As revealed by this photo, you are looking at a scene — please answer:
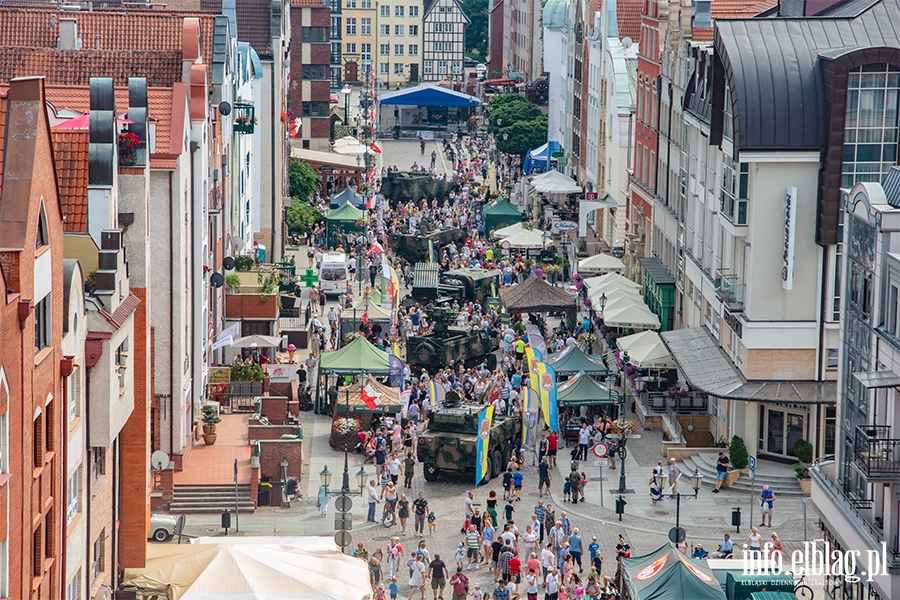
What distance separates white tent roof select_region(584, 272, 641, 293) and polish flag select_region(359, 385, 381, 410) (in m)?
17.5

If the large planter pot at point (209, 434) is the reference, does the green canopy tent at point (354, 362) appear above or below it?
above

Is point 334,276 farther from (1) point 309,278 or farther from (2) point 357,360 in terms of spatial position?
(2) point 357,360

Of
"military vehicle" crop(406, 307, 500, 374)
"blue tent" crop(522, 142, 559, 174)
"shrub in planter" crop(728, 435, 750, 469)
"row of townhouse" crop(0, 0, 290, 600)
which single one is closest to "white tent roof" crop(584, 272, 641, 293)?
"military vehicle" crop(406, 307, 500, 374)

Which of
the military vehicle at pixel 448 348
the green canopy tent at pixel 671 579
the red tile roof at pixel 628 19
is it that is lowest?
the green canopy tent at pixel 671 579

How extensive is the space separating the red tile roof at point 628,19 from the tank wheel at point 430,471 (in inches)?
1732

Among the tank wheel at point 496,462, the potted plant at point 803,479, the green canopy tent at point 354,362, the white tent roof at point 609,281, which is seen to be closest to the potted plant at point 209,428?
the green canopy tent at point 354,362

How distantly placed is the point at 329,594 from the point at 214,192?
24557mm

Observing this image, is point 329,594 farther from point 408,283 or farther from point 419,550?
point 408,283

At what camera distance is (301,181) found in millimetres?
99000

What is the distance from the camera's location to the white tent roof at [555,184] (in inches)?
3675

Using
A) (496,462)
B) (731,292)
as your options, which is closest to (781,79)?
(731,292)

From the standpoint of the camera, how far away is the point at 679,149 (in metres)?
61.6

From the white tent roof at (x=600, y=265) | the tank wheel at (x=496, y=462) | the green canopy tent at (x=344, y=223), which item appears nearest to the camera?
the tank wheel at (x=496, y=462)

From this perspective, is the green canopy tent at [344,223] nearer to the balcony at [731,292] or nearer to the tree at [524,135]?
the tree at [524,135]
